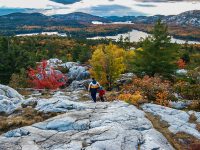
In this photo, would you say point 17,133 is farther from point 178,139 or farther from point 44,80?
point 44,80

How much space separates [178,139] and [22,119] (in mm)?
11194

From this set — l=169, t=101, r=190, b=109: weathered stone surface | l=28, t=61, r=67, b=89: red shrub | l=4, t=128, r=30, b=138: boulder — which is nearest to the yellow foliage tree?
l=28, t=61, r=67, b=89: red shrub

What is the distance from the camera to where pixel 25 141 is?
19.4 meters

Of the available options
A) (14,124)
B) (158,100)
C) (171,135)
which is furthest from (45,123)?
(158,100)

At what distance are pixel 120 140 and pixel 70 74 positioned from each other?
2281 inches

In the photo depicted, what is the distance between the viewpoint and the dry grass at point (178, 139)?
21062 millimetres

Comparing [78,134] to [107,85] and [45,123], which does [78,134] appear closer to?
[45,123]

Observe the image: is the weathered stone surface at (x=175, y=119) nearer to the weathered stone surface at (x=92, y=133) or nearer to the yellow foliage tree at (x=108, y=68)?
the weathered stone surface at (x=92, y=133)

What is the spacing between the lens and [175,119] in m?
25.5

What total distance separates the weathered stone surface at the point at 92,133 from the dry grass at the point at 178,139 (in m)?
0.69

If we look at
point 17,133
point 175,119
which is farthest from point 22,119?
point 175,119

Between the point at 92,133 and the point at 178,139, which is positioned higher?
the point at 92,133

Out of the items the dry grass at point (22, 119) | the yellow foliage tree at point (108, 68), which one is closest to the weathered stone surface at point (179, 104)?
the dry grass at point (22, 119)

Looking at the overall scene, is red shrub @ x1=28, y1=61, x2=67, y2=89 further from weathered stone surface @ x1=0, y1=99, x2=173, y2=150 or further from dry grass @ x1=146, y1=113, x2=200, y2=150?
dry grass @ x1=146, y1=113, x2=200, y2=150
